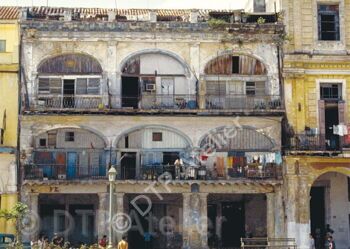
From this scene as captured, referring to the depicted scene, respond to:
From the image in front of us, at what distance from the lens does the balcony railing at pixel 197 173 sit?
34.7 m

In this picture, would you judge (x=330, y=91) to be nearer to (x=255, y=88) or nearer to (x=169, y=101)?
(x=255, y=88)

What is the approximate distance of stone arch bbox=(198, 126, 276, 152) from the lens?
3556cm

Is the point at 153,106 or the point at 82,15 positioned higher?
the point at 82,15

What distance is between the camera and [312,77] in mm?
35938

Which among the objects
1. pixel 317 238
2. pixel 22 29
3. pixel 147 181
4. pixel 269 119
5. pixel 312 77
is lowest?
pixel 317 238

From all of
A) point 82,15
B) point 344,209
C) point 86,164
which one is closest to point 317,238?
point 344,209

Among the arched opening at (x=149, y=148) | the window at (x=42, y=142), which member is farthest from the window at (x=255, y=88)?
the window at (x=42, y=142)

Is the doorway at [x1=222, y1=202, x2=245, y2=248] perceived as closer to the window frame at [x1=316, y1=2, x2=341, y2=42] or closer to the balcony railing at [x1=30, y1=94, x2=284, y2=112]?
the balcony railing at [x1=30, y1=94, x2=284, y2=112]

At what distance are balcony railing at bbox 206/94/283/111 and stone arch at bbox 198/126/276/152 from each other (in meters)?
1.14

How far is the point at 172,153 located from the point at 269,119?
5.30m

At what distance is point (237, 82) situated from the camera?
36.5 meters

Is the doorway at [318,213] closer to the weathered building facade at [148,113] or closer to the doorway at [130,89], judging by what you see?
the weathered building facade at [148,113]

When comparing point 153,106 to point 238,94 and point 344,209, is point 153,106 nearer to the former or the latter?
point 238,94

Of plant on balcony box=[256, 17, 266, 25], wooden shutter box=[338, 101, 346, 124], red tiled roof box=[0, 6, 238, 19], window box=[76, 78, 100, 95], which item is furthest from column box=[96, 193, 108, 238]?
wooden shutter box=[338, 101, 346, 124]
